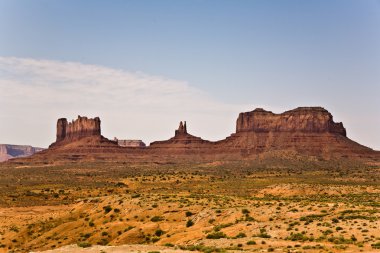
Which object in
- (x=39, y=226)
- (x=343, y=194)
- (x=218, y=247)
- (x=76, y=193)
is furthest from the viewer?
(x=76, y=193)

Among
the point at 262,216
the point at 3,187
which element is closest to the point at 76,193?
the point at 3,187

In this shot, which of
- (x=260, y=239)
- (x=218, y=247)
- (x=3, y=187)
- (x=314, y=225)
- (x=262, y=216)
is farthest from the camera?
(x=3, y=187)

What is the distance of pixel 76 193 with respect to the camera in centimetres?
10794

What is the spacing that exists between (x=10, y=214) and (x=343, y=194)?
48.4 m

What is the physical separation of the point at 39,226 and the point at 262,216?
26866 mm

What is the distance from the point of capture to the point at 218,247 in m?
33.3

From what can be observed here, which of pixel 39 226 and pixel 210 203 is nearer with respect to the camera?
pixel 210 203

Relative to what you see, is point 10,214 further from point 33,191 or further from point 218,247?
point 218,247

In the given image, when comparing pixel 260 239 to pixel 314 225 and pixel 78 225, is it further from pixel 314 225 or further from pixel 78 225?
pixel 78 225

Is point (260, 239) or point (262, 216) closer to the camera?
point (260, 239)

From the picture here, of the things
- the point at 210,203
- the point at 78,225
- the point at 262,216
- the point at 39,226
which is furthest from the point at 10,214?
the point at 262,216

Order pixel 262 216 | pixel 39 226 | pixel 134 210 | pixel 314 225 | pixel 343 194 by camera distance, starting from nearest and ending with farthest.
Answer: pixel 314 225 → pixel 262 216 → pixel 134 210 → pixel 39 226 → pixel 343 194

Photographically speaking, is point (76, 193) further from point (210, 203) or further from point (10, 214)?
point (210, 203)

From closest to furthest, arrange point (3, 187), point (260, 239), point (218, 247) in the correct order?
point (218, 247) < point (260, 239) < point (3, 187)
